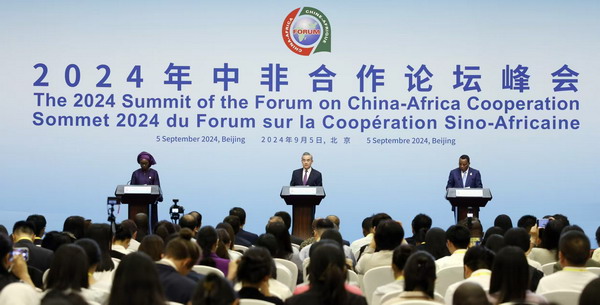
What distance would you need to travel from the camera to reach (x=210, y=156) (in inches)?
496

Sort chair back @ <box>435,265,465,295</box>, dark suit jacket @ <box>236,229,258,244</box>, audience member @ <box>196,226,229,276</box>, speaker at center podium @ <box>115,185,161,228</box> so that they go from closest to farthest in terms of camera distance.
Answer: chair back @ <box>435,265,465,295</box>, audience member @ <box>196,226,229,276</box>, dark suit jacket @ <box>236,229,258,244</box>, speaker at center podium @ <box>115,185,161,228</box>

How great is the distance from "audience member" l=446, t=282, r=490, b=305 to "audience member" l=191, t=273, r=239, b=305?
2.71ft

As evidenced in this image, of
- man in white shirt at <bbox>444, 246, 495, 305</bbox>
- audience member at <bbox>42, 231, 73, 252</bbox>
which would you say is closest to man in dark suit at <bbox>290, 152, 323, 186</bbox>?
audience member at <bbox>42, 231, 73, 252</bbox>

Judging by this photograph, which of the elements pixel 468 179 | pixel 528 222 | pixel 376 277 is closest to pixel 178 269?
pixel 376 277

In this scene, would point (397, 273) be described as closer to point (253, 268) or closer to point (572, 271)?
point (572, 271)

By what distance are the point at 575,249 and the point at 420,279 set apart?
1.05 meters

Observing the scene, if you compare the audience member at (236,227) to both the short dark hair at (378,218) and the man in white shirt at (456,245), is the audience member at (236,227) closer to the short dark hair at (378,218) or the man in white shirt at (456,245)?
the short dark hair at (378,218)

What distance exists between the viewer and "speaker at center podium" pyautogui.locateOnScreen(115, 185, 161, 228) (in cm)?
1006

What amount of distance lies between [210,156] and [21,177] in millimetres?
2539

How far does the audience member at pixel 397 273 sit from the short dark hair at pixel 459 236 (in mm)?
1192

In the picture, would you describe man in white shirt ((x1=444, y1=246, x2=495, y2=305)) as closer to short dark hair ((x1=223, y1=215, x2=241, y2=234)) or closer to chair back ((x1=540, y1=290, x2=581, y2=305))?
chair back ((x1=540, y1=290, x2=581, y2=305))

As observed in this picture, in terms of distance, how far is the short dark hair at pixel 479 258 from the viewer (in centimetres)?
501

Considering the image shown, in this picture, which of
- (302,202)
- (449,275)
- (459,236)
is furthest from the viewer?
(302,202)

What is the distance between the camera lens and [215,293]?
135 inches
